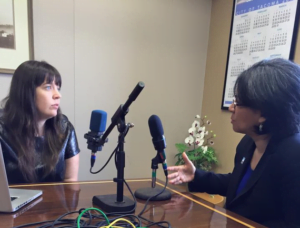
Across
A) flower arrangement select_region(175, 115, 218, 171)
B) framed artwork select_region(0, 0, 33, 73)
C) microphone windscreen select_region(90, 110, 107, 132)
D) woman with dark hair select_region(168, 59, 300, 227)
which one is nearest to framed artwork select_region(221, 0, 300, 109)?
flower arrangement select_region(175, 115, 218, 171)

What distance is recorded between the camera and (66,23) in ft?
6.49

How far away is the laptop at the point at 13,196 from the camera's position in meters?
0.75

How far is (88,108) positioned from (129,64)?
50cm

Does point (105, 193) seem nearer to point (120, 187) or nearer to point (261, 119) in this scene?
point (120, 187)

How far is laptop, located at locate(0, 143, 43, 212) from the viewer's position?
75 centimetres

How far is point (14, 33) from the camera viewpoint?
5.99ft

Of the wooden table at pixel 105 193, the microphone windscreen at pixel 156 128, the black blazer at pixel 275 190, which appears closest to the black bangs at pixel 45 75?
the wooden table at pixel 105 193

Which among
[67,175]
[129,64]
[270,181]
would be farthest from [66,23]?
[270,181]

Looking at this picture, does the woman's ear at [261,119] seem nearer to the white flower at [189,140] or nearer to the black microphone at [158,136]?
the black microphone at [158,136]

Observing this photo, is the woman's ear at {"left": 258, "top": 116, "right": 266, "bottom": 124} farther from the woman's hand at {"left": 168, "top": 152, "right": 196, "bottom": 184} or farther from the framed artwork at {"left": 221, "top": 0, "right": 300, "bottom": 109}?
the framed artwork at {"left": 221, "top": 0, "right": 300, "bottom": 109}

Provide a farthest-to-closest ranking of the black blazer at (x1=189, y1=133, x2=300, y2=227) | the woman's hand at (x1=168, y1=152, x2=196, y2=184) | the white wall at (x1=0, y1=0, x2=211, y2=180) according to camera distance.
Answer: the white wall at (x1=0, y1=0, x2=211, y2=180), the woman's hand at (x1=168, y1=152, x2=196, y2=184), the black blazer at (x1=189, y1=133, x2=300, y2=227)

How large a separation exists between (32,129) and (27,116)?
8cm

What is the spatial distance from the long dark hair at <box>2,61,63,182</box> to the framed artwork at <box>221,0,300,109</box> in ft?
4.70

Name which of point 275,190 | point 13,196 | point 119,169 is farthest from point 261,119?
point 13,196
